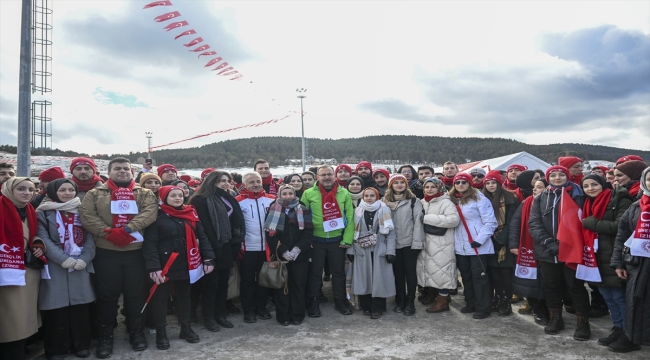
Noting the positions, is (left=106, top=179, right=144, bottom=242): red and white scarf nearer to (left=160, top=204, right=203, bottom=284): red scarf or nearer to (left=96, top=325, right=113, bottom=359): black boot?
(left=160, top=204, right=203, bottom=284): red scarf

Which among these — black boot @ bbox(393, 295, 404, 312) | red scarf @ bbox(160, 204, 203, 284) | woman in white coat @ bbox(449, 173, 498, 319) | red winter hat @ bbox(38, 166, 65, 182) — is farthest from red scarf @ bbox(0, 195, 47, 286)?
woman in white coat @ bbox(449, 173, 498, 319)

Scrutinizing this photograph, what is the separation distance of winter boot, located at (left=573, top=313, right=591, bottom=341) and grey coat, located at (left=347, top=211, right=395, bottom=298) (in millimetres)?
2063

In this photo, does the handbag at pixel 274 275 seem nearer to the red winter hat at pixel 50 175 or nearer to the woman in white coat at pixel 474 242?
the woman in white coat at pixel 474 242

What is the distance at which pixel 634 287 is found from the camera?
12.2ft

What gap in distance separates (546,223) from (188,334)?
4231mm

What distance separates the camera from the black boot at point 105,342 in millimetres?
4031

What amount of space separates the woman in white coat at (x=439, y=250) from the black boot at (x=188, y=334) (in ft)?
9.55

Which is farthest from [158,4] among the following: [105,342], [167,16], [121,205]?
[105,342]

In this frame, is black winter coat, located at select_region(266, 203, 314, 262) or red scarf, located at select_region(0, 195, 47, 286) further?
black winter coat, located at select_region(266, 203, 314, 262)

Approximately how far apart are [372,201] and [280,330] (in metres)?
1.99

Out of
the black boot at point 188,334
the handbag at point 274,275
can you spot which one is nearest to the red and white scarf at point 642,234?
the handbag at point 274,275

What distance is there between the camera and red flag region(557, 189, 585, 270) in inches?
169

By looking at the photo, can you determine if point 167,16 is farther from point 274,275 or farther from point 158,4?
point 274,275

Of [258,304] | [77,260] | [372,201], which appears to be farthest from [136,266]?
[372,201]
